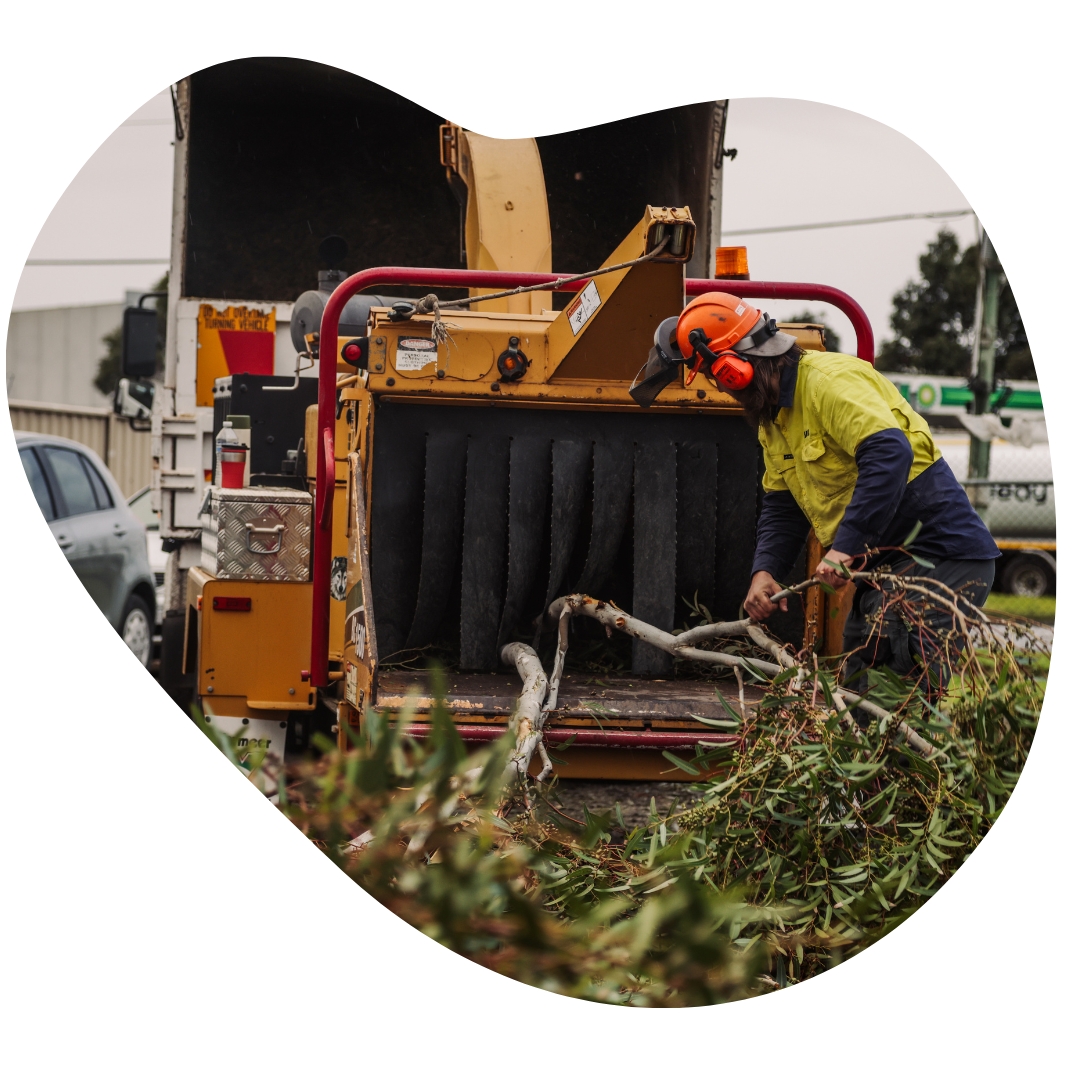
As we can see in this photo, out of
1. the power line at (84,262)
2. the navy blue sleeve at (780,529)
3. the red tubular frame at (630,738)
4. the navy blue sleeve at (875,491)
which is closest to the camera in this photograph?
the power line at (84,262)

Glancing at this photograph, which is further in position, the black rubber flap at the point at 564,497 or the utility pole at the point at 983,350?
the black rubber flap at the point at 564,497

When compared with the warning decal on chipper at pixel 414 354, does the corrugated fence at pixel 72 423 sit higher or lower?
lower

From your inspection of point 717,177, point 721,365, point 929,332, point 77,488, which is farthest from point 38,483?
point 929,332

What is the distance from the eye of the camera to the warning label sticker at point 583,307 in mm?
1905

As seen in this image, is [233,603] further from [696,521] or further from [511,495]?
[696,521]

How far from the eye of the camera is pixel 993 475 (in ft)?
8.57

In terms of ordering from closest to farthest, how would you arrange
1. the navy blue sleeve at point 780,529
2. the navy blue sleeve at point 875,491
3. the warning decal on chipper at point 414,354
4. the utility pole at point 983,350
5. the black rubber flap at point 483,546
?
the utility pole at point 983,350 → the navy blue sleeve at point 875,491 → the navy blue sleeve at point 780,529 → the warning decal on chipper at point 414,354 → the black rubber flap at point 483,546

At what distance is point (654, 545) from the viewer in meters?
2.40

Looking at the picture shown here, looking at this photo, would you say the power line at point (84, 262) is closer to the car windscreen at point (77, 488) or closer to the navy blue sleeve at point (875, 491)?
the car windscreen at point (77, 488)

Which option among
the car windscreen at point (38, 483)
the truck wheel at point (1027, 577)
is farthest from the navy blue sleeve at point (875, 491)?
the car windscreen at point (38, 483)

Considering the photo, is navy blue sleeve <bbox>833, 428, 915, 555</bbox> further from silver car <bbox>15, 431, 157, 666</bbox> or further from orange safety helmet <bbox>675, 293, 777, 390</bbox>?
silver car <bbox>15, 431, 157, 666</bbox>

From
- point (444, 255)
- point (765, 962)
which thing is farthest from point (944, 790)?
point (444, 255)

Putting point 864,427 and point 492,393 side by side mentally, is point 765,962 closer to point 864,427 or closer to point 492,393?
point 864,427

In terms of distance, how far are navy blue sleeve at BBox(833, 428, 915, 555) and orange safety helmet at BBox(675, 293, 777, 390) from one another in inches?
9.2
